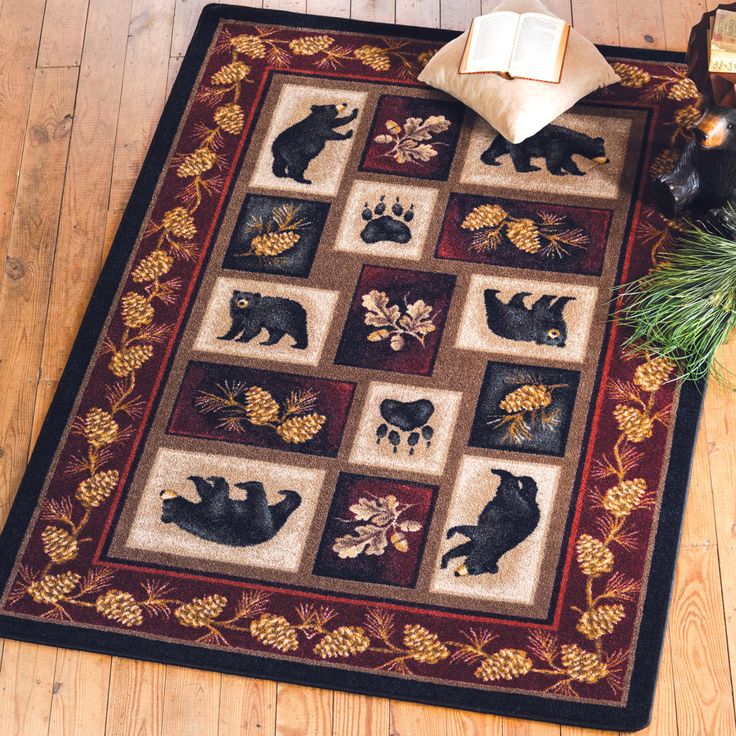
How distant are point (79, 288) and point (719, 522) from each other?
5.02 ft

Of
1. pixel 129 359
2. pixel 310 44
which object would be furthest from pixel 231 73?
pixel 129 359

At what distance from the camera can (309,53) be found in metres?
2.67

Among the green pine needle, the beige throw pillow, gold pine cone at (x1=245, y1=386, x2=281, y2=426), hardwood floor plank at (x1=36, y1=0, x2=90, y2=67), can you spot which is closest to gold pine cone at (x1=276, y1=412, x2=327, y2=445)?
gold pine cone at (x1=245, y1=386, x2=281, y2=426)

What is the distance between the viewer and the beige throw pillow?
2377mm

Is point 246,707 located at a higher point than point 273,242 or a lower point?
lower

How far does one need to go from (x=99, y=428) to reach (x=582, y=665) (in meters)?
Result: 1.12

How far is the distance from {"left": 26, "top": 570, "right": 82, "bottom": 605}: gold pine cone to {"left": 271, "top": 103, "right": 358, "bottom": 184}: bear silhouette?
3.50 ft

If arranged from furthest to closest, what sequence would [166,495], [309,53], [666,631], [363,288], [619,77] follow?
[309,53]
[619,77]
[363,288]
[166,495]
[666,631]

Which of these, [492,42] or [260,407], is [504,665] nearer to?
[260,407]

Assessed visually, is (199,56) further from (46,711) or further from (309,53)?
(46,711)

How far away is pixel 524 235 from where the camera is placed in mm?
2361

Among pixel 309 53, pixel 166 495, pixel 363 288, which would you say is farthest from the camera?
pixel 309 53

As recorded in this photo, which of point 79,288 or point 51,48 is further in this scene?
point 51,48

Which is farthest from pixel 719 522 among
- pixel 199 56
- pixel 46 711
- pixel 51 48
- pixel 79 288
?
pixel 51 48
